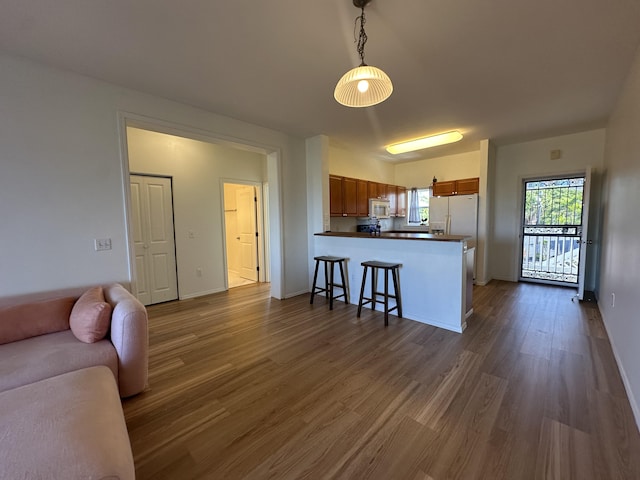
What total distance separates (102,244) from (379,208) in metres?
4.79

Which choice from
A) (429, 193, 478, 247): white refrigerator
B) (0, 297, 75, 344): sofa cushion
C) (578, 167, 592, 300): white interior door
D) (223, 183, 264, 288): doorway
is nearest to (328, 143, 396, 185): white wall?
(429, 193, 478, 247): white refrigerator

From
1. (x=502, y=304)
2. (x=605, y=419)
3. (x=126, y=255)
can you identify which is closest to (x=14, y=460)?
(x=126, y=255)

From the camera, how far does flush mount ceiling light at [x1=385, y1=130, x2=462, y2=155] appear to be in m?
4.35

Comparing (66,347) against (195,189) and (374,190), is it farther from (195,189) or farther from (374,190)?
(374,190)

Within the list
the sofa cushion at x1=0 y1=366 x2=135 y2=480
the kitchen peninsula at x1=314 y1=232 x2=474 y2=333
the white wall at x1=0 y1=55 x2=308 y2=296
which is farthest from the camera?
the kitchen peninsula at x1=314 y1=232 x2=474 y2=333

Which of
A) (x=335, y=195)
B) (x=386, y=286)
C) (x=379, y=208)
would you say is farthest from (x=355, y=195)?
(x=386, y=286)

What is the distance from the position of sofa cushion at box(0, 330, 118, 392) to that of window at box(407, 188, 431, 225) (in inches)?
248

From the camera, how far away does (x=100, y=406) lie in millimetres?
1306

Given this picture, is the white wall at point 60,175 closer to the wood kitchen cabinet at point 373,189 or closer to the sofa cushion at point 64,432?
the sofa cushion at point 64,432

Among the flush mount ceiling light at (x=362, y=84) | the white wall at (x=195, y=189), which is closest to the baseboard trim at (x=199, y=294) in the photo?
the white wall at (x=195, y=189)

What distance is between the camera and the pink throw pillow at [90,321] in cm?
198

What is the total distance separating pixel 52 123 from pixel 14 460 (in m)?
2.63

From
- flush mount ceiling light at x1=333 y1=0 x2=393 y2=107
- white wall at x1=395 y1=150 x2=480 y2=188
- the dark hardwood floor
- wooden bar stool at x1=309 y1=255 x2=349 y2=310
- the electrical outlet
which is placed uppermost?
white wall at x1=395 y1=150 x2=480 y2=188

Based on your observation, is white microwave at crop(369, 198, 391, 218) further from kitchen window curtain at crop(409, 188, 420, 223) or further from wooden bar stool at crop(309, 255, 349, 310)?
wooden bar stool at crop(309, 255, 349, 310)
